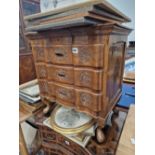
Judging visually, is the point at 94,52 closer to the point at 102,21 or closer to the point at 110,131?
the point at 102,21

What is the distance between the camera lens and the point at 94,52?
59cm

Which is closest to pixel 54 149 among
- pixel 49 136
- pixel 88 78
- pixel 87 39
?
pixel 49 136

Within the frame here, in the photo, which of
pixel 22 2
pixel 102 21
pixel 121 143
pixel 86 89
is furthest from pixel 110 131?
pixel 22 2

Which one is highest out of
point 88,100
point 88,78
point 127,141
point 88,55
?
point 88,55

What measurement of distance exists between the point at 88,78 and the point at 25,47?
148cm

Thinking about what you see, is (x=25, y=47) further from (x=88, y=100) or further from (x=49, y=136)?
(x=88, y=100)

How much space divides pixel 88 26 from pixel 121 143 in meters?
0.59

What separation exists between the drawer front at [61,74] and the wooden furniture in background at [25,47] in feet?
3.80

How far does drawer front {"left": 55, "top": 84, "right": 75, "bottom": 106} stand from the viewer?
2.41 ft

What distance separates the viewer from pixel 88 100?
68 cm

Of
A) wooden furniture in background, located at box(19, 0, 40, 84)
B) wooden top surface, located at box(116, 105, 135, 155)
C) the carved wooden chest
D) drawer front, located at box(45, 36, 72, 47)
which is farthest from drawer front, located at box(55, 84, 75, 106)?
wooden furniture in background, located at box(19, 0, 40, 84)

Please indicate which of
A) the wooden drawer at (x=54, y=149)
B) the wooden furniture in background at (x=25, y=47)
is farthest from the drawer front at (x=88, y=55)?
the wooden furniture in background at (x=25, y=47)
